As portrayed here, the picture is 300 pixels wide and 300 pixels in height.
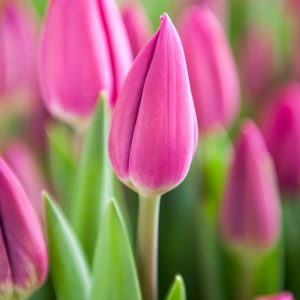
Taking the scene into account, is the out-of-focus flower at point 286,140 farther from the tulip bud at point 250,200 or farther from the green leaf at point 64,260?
the green leaf at point 64,260

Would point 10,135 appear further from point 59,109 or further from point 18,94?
point 59,109

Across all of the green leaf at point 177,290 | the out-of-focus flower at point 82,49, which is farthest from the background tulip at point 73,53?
the green leaf at point 177,290

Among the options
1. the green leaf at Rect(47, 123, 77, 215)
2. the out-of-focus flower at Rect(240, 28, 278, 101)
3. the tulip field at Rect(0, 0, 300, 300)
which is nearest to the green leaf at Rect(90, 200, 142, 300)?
the tulip field at Rect(0, 0, 300, 300)

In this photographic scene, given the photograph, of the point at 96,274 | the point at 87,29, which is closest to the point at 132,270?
the point at 96,274

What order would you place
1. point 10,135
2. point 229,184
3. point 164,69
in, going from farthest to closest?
point 10,135, point 229,184, point 164,69

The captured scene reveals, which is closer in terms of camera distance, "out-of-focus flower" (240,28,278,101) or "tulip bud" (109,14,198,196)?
"tulip bud" (109,14,198,196)

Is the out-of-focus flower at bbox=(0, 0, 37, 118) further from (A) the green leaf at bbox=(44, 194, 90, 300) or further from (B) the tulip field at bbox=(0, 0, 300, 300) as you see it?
(A) the green leaf at bbox=(44, 194, 90, 300)
